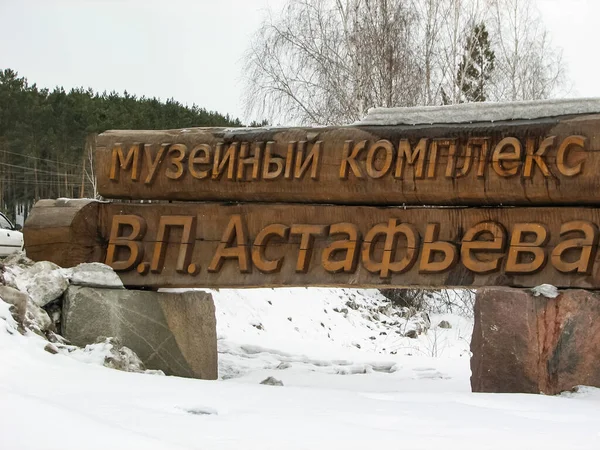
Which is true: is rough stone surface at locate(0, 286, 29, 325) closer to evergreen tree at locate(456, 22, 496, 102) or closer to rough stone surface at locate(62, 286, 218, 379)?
rough stone surface at locate(62, 286, 218, 379)

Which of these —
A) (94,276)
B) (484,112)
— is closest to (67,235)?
(94,276)

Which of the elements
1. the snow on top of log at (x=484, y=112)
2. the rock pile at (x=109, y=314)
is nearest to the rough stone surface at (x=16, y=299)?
the rock pile at (x=109, y=314)

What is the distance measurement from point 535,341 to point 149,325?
253cm

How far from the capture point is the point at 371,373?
6.61m

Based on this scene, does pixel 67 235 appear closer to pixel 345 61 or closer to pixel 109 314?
pixel 109 314

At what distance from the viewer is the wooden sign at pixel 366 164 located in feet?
16.2

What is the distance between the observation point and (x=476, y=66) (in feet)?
63.0

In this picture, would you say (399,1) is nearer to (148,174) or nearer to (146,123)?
(148,174)

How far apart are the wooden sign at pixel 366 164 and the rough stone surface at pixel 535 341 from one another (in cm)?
63

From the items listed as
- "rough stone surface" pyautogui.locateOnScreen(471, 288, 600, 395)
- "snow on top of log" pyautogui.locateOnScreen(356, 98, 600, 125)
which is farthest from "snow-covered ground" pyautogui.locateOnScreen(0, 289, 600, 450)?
"snow on top of log" pyautogui.locateOnScreen(356, 98, 600, 125)

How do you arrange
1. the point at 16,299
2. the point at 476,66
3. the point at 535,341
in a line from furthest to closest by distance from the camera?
the point at 476,66
the point at 16,299
the point at 535,341

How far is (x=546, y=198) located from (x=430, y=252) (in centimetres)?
76

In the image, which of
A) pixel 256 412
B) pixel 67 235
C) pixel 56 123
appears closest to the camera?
pixel 256 412

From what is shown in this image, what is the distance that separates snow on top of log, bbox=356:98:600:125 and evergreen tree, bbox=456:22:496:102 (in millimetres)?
11536
